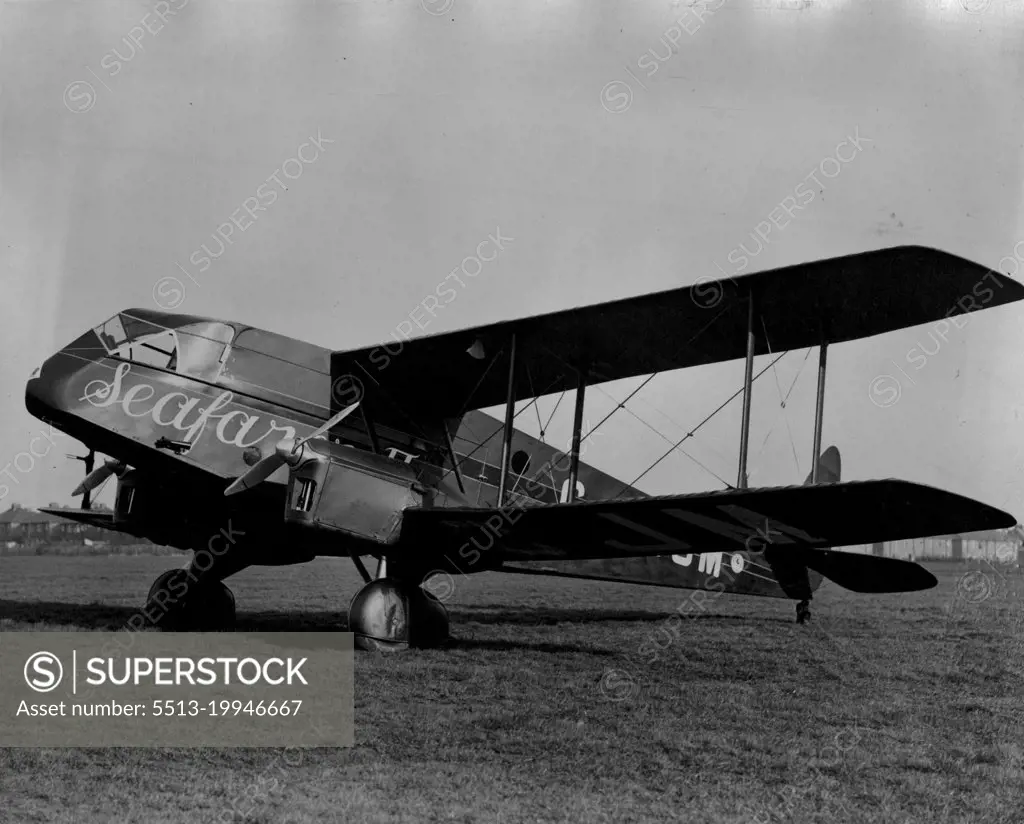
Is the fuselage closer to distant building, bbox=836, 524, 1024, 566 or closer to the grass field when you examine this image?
the grass field

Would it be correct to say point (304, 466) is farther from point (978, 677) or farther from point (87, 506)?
point (978, 677)

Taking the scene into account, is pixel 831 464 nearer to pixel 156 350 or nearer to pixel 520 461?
pixel 520 461

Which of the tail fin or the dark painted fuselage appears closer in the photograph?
the dark painted fuselage

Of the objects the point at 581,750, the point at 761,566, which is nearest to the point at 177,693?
the point at 581,750

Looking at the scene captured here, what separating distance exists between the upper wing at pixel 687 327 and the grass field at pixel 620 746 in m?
2.97

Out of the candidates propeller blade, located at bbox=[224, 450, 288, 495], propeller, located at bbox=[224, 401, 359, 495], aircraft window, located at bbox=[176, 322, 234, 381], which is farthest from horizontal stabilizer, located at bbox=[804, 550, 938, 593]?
aircraft window, located at bbox=[176, 322, 234, 381]

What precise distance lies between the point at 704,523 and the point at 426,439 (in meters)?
3.87

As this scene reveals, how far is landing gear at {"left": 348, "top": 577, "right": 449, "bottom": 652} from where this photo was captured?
30.1 feet

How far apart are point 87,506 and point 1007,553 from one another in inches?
1711

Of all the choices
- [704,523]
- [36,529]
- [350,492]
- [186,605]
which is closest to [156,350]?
[350,492]

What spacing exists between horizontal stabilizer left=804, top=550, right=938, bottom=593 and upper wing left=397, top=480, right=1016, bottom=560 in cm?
182

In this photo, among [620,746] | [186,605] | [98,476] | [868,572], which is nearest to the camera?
[620,746]

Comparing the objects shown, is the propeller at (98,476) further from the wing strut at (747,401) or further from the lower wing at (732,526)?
the wing strut at (747,401)

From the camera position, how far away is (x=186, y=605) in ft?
35.6
